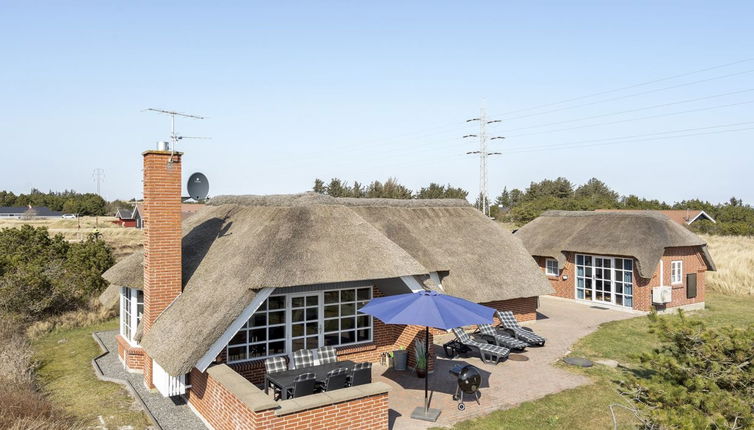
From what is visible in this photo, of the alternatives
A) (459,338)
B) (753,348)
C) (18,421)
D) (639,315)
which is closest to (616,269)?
(639,315)

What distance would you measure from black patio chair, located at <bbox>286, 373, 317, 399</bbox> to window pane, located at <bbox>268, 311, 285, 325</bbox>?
2.35 metres

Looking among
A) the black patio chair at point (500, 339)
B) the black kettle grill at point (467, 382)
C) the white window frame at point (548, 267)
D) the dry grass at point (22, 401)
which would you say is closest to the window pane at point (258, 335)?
the dry grass at point (22, 401)

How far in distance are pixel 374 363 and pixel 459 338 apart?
287cm

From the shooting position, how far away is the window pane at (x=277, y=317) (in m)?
11.8

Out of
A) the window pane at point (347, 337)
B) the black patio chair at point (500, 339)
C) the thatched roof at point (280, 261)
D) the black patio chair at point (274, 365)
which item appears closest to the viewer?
the thatched roof at point (280, 261)

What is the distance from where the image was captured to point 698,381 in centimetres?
727

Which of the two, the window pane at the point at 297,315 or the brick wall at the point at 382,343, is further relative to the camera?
the brick wall at the point at 382,343

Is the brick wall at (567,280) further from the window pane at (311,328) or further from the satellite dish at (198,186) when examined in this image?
the satellite dish at (198,186)

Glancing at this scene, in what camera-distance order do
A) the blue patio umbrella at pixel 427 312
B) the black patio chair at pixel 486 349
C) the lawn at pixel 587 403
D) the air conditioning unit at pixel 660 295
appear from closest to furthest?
the blue patio umbrella at pixel 427 312 → the lawn at pixel 587 403 → the black patio chair at pixel 486 349 → the air conditioning unit at pixel 660 295

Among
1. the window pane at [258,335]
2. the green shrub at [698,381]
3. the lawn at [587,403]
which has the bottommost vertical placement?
the lawn at [587,403]

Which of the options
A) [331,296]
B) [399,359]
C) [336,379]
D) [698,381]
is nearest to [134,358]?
[331,296]

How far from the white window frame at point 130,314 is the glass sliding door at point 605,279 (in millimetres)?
19710

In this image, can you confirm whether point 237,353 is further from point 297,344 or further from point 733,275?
point 733,275

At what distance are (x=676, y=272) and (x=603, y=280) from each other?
3.11m
